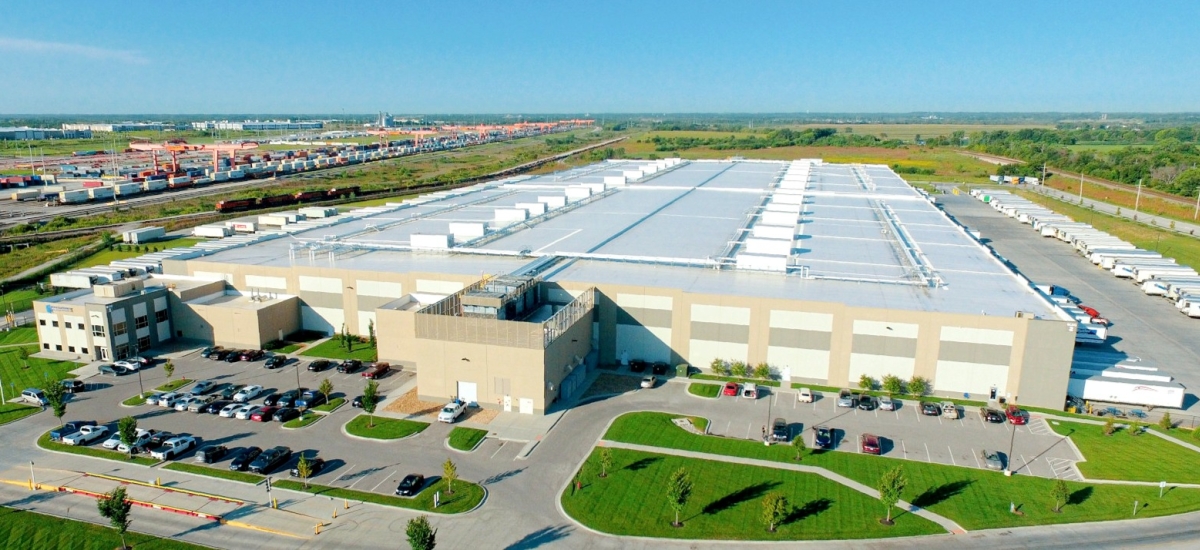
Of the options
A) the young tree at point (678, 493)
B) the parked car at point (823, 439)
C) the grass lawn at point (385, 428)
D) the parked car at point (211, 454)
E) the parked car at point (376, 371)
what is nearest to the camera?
the young tree at point (678, 493)

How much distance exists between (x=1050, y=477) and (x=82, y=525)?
3891 centimetres

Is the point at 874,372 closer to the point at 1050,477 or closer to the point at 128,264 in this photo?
the point at 1050,477

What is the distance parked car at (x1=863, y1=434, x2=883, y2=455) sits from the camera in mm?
32562

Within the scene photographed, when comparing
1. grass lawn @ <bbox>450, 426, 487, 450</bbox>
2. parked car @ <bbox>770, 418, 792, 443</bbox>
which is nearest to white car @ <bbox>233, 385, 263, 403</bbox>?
grass lawn @ <bbox>450, 426, 487, 450</bbox>

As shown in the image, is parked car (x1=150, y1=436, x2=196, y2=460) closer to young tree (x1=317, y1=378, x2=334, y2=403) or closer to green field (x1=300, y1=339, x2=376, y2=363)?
young tree (x1=317, y1=378, x2=334, y2=403)

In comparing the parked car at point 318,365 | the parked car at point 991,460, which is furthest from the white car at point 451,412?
the parked car at point 991,460

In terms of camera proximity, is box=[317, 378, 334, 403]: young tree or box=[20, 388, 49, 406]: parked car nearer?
box=[317, 378, 334, 403]: young tree

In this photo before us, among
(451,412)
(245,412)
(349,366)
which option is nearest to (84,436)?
(245,412)

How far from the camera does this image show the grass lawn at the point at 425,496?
2767 centimetres

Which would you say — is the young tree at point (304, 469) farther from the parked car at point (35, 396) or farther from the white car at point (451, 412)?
the parked car at point (35, 396)

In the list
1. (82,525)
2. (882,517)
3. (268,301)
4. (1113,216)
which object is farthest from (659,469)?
(1113,216)

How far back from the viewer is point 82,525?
2634 centimetres

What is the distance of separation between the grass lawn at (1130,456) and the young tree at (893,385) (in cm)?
722

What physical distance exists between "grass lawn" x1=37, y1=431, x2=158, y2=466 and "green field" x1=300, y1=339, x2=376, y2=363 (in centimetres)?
1393
